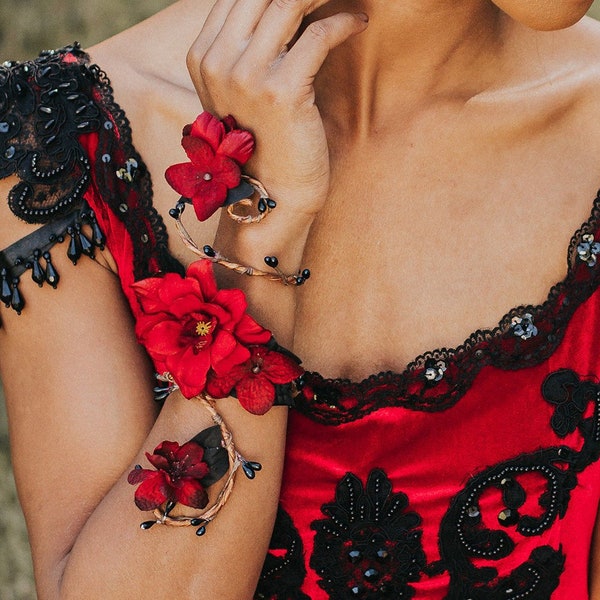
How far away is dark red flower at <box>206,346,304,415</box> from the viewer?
46.2 inches

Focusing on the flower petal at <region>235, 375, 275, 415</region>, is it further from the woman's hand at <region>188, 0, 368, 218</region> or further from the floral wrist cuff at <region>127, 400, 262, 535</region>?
the woman's hand at <region>188, 0, 368, 218</region>

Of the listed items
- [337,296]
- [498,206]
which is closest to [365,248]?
[337,296]

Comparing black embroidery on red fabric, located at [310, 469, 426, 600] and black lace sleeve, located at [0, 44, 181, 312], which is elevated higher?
black lace sleeve, located at [0, 44, 181, 312]

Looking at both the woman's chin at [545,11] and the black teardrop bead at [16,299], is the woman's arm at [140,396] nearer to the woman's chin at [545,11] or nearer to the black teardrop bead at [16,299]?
the black teardrop bead at [16,299]

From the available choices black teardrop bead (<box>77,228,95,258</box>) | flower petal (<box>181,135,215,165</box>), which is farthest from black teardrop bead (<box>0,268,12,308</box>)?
flower petal (<box>181,135,215,165</box>)

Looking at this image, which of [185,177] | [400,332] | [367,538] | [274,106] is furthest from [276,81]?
[367,538]

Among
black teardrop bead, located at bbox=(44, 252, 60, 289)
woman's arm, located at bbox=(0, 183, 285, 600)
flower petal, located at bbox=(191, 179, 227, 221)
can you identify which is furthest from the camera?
black teardrop bead, located at bbox=(44, 252, 60, 289)

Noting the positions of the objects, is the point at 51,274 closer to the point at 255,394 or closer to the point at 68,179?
the point at 68,179

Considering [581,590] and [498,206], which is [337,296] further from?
[581,590]

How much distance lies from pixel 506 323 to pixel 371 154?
29 centimetres

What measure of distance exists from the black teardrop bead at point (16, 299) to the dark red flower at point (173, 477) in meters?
0.28

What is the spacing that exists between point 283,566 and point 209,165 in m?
0.58

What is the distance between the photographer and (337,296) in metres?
1.43

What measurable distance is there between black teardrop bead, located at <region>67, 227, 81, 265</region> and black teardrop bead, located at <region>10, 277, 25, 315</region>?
0.07 m
